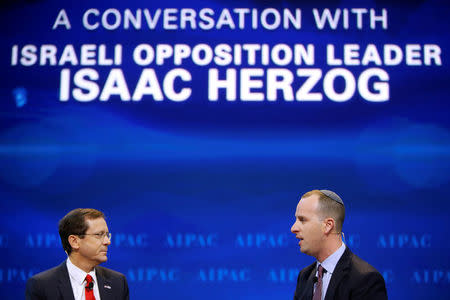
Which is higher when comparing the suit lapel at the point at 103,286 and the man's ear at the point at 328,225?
the man's ear at the point at 328,225

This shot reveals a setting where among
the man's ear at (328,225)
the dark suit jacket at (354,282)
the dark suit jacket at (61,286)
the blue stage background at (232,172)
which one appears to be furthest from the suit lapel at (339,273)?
the blue stage background at (232,172)

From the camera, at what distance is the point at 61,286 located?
2.60m

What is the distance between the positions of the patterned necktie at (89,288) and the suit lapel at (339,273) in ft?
3.40

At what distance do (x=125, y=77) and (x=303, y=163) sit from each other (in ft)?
4.85

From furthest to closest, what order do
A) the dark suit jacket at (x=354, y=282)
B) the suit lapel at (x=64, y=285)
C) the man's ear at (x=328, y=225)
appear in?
1. the suit lapel at (x=64, y=285)
2. the man's ear at (x=328, y=225)
3. the dark suit jacket at (x=354, y=282)

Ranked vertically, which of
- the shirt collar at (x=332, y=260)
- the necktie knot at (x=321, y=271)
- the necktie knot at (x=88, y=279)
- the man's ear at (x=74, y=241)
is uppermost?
the man's ear at (x=74, y=241)

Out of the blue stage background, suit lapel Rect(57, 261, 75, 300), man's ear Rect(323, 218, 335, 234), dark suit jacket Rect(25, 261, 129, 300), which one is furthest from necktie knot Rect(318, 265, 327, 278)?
the blue stage background

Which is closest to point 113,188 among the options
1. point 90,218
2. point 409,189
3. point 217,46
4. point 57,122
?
point 57,122

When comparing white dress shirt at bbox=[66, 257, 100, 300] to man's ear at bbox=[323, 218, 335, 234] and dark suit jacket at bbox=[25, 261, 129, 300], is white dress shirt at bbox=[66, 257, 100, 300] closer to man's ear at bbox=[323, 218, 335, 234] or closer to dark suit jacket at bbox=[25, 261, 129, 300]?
dark suit jacket at bbox=[25, 261, 129, 300]

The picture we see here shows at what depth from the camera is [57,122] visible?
4.48 meters

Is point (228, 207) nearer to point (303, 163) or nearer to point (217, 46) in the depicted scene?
point (303, 163)

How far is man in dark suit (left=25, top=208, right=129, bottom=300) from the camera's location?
2592 mm

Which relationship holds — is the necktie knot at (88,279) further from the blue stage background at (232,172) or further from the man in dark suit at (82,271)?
the blue stage background at (232,172)

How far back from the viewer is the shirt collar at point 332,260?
95.8 inches
